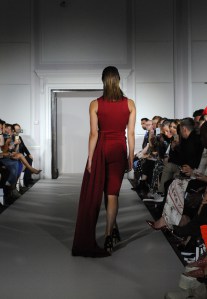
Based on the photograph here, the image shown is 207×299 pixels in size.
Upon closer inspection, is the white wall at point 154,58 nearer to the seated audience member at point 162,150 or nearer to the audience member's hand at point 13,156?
the seated audience member at point 162,150

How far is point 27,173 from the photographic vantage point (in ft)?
30.6

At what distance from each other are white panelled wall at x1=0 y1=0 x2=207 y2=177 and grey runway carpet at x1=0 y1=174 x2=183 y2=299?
15.6 ft

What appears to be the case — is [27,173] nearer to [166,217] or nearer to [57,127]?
[57,127]

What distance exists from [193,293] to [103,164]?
1.67 m

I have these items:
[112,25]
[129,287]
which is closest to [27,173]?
[112,25]

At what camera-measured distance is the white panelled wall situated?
10469 mm

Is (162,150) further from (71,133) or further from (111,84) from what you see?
(71,133)

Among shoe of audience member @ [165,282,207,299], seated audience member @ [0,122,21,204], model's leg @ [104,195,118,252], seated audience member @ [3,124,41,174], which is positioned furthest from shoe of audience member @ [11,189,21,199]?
shoe of audience member @ [165,282,207,299]

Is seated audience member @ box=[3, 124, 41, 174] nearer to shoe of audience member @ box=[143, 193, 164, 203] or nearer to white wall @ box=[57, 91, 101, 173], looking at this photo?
shoe of audience member @ box=[143, 193, 164, 203]

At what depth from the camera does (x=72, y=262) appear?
3680mm

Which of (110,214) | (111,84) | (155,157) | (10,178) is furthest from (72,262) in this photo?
(155,157)

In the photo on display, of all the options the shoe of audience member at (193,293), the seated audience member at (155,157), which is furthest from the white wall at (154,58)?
the shoe of audience member at (193,293)

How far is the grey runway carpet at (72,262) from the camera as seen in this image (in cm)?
300

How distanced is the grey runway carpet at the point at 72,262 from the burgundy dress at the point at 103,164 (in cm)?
28
